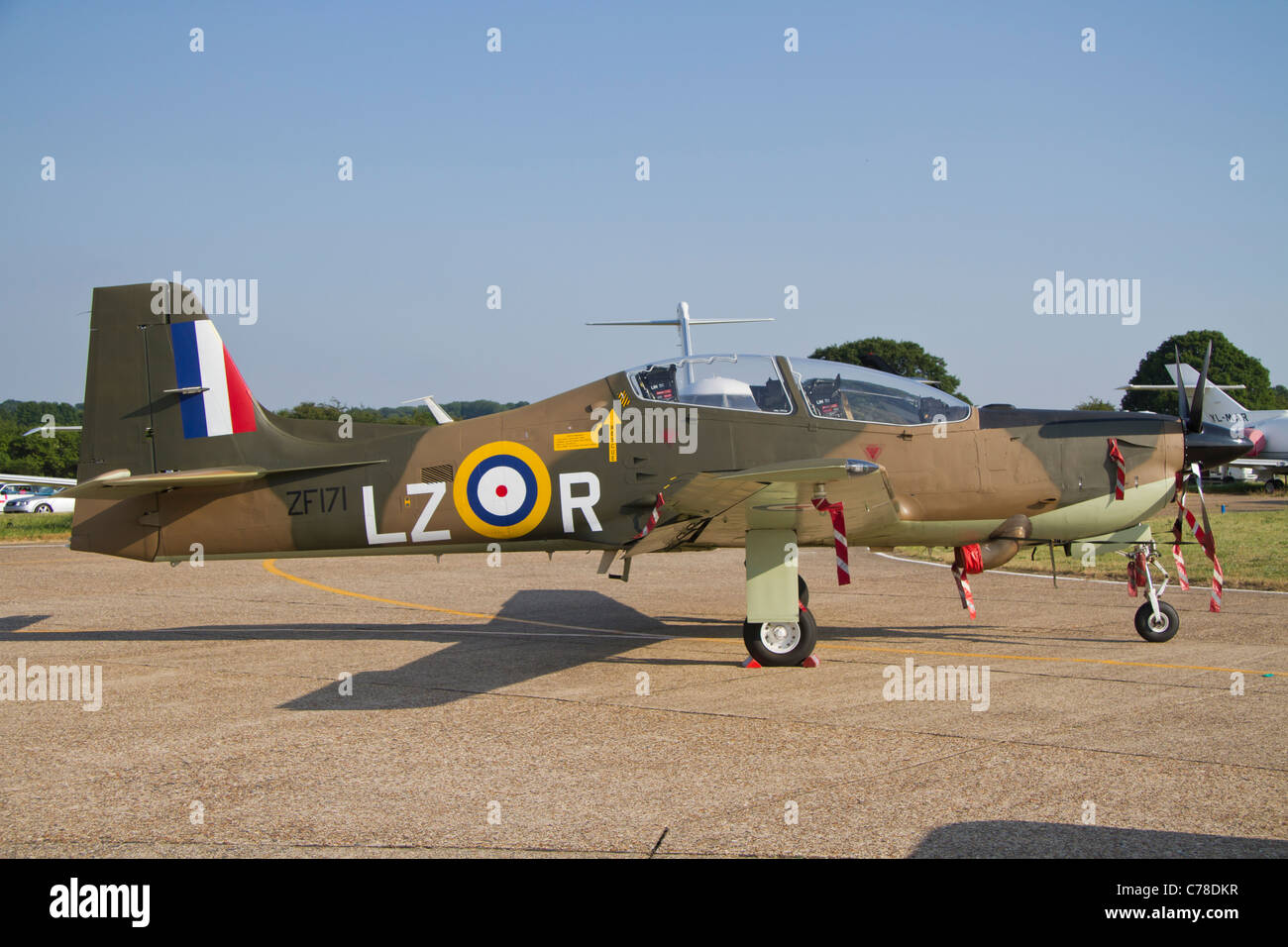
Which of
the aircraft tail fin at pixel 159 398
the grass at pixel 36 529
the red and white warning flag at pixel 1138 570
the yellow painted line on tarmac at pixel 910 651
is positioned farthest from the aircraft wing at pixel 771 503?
the grass at pixel 36 529

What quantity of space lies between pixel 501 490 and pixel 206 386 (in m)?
3.52

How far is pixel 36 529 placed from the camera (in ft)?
112

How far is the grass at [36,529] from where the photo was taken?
29.3 m

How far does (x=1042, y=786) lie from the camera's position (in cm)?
516

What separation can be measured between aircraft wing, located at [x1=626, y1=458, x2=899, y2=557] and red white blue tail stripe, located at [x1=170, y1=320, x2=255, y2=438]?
456 centimetres

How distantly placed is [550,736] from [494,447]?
12.5 ft

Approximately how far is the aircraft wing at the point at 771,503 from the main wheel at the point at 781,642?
0.89m

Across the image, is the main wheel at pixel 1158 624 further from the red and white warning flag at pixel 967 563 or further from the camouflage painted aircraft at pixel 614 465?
the red and white warning flag at pixel 967 563

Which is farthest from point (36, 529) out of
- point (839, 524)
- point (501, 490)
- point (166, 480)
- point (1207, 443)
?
point (1207, 443)

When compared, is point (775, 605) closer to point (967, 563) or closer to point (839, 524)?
point (839, 524)

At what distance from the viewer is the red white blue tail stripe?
10148 millimetres

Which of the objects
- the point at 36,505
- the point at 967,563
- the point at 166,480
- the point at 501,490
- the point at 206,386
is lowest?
the point at 967,563
